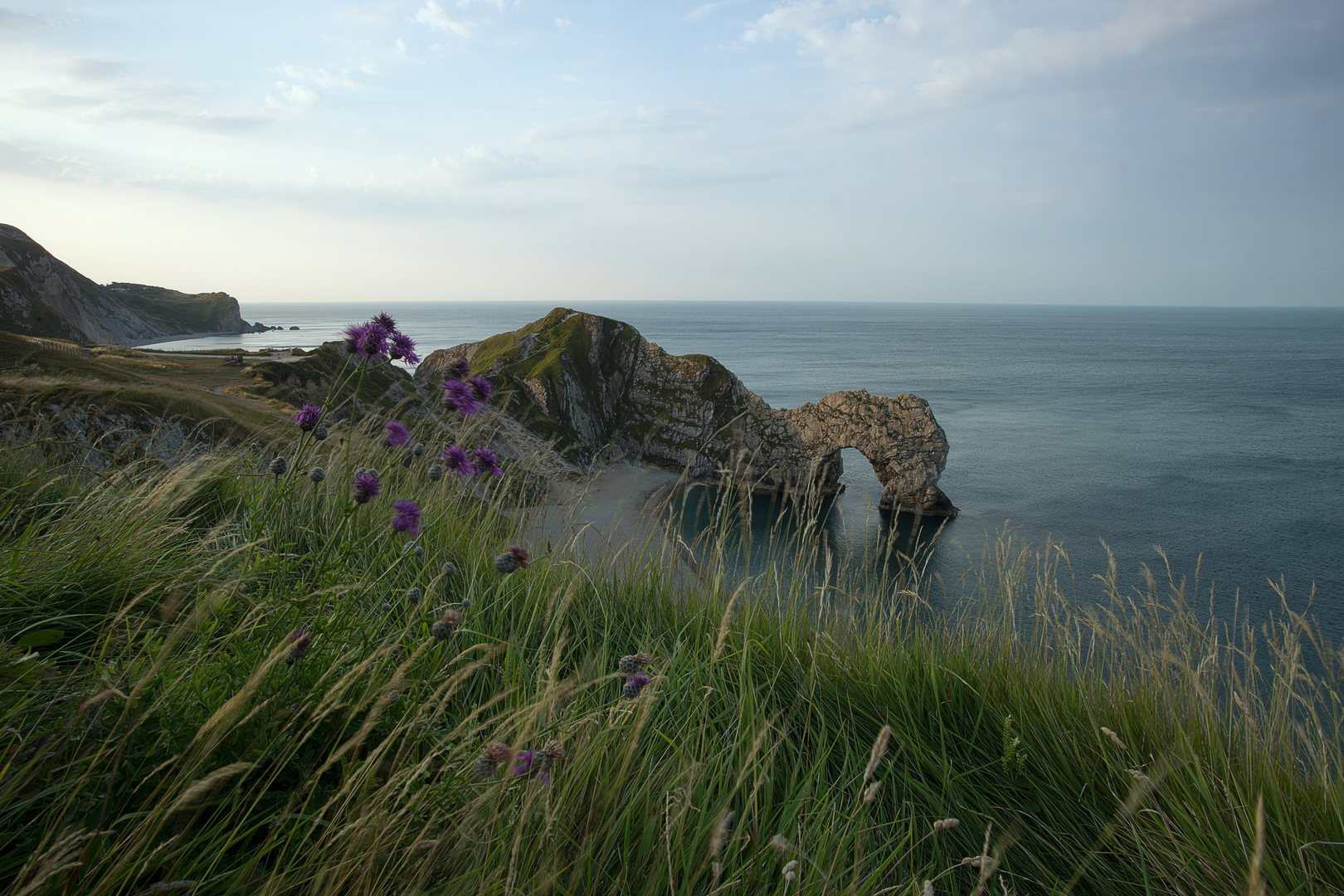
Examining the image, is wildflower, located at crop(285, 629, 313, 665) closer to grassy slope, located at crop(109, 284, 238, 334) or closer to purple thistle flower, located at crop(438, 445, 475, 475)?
purple thistle flower, located at crop(438, 445, 475, 475)

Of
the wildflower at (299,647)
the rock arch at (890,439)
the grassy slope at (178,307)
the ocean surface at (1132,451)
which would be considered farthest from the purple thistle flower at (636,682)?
the grassy slope at (178,307)

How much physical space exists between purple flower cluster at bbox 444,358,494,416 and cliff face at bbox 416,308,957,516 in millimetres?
33622

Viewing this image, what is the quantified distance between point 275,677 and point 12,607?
4.09 feet

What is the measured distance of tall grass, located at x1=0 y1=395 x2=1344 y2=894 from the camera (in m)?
1.51

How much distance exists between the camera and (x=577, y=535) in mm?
3688

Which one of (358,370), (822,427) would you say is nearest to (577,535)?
(358,370)

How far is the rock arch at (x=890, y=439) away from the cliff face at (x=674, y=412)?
0.06 m

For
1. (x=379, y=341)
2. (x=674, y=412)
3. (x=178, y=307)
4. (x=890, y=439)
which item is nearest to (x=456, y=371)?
(x=379, y=341)

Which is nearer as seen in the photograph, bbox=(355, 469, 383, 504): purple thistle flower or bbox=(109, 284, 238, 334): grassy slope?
bbox=(355, 469, 383, 504): purple thistle flower

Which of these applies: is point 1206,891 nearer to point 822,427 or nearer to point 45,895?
point 45,895

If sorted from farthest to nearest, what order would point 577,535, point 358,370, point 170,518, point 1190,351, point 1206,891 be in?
point 1190,351 → point 170,518 → point 577,535 → point 358,370 → point 1206,891

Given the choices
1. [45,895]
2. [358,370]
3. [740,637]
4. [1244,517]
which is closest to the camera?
[45,895]

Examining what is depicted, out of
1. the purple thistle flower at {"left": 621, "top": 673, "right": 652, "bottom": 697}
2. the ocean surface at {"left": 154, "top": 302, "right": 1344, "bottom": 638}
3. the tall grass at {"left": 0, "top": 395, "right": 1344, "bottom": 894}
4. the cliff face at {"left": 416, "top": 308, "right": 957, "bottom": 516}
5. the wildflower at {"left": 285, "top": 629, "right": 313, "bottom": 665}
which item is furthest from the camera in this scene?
the cliff face at {"left": 416, "top": 308, "right": 957, "bottom": 516}

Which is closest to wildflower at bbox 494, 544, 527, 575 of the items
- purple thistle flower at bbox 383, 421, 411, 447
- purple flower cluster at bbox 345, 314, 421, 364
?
purple thistle flower at bbox 383, 421, 411, 447
